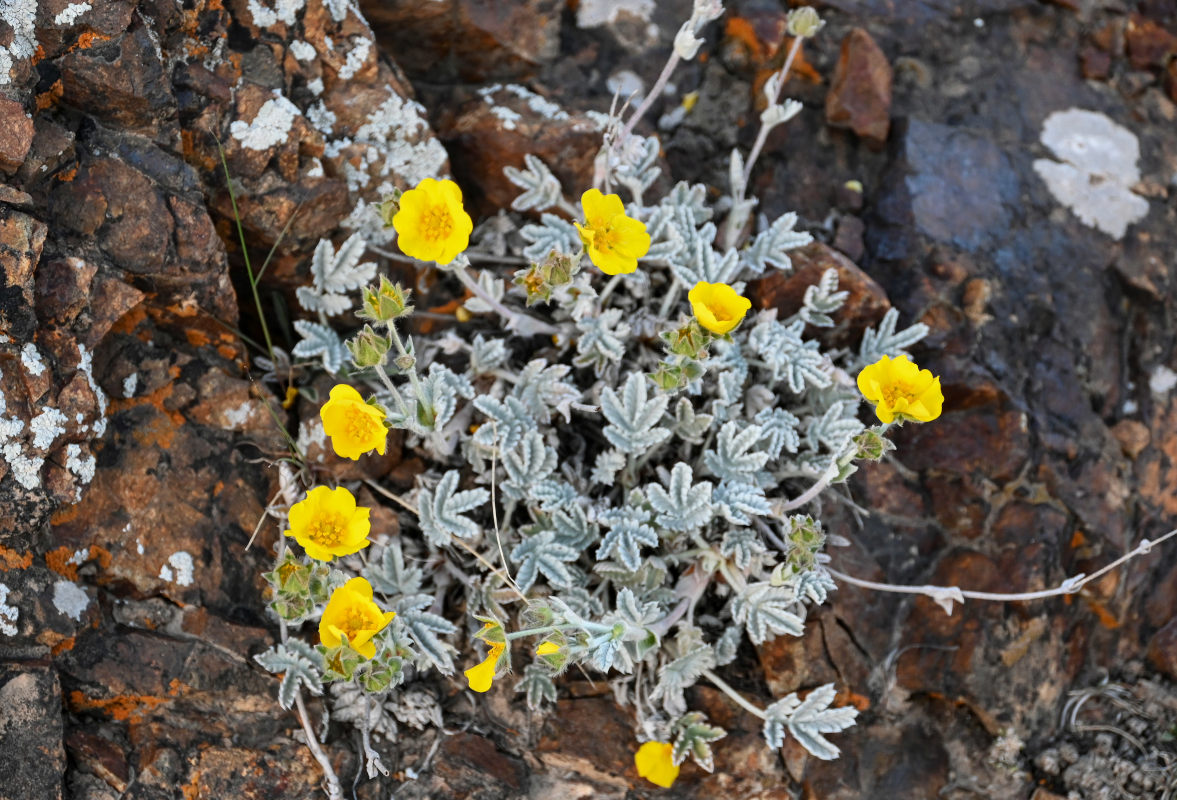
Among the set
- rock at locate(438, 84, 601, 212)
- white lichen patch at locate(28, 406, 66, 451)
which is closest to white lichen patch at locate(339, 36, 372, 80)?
rock at locate(438, 84, 601, 212)

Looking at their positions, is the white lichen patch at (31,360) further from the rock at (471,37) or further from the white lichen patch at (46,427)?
the rock at (471,37)

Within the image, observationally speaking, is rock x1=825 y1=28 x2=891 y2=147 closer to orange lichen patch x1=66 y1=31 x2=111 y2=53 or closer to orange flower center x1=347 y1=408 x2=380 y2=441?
orange flower center x1=347 y1=408 x2=380 y2=441

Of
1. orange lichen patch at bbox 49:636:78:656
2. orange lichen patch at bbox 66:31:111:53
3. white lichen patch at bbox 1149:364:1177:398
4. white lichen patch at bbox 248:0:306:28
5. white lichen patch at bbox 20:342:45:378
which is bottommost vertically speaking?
white lichen patch at bbox 1149:364:1177:398

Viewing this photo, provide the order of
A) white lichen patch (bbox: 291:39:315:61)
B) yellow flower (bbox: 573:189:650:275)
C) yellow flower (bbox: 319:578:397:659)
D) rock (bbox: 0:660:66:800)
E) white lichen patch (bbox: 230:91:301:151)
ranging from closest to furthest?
1. rock (bbox: 0:660:66:800)
2. yellow flower (bbox: 319:578:397:659)
3. yellow flower (bbox: 573:189:650:275)
4. white lichen patch (bbox: 230:91:301:151)
5. white lichen patch (bbox: 291:39:315:61)

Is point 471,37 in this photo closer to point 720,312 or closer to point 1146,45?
point 720,312

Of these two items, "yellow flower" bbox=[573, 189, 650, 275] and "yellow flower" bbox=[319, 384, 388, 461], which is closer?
"yellow flower" bbox=[319, 384, 388, 461]

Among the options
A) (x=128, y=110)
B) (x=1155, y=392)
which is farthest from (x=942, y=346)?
(x=128, y=110)

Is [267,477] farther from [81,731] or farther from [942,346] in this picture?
[942,346]

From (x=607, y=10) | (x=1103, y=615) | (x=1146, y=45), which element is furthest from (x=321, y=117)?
(x=1146, y=45)
